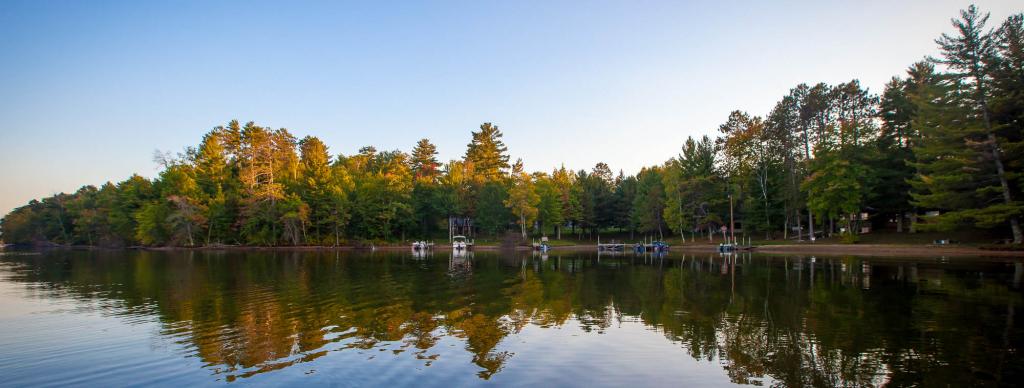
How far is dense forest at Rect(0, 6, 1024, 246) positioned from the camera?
136 feet

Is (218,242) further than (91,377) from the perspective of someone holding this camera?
Yes

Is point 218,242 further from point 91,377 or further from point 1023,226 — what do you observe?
point 1023,226

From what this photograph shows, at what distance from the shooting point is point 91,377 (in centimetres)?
948

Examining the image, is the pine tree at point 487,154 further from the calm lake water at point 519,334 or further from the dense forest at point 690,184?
the calm lake water at point 519,334

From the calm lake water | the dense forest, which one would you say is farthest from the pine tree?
the calm lake water

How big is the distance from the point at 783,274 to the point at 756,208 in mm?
38829

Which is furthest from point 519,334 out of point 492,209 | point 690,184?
point 492,209

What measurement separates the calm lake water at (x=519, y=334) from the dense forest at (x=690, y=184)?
80.9 ft

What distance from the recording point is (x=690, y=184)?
68.1 metres

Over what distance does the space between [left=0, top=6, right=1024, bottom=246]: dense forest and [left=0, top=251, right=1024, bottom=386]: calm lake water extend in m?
24.7

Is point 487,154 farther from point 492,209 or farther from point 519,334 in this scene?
point 519,334

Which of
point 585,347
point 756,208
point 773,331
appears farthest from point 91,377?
point 756,208

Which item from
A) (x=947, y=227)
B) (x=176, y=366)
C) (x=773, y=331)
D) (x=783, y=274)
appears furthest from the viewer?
(x=947, y=227)

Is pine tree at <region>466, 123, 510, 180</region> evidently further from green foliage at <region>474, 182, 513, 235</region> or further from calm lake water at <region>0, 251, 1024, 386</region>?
calm lake water at <region>0, 251, 1024, 386</region>
